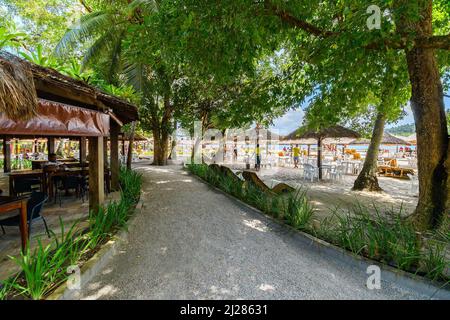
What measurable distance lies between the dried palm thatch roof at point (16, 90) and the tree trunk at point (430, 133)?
6650 mm

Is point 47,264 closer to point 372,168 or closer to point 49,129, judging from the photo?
point 49,129

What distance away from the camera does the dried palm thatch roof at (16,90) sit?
2.61 m

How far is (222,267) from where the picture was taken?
355cm

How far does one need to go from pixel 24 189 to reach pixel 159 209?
3.68m

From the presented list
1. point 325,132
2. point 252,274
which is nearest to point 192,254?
point 252,274

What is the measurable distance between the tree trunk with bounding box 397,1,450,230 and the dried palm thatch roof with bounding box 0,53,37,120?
21.8 ft

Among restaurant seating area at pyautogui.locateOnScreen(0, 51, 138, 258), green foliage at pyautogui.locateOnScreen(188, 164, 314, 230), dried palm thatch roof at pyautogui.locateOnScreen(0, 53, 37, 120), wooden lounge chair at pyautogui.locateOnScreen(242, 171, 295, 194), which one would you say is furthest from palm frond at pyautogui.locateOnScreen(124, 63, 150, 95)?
dried palm thatch roof at pyautogui.locateOnScreen(0, 53, 37, 120)

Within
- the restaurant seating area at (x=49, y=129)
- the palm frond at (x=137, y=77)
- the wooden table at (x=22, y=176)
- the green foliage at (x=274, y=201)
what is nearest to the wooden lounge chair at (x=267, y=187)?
the green foliage at (x=274, y=201)

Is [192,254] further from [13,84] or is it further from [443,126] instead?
[443,126]

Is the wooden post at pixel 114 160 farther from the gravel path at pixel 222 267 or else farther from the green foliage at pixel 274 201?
the green foliage at pixel 274 201

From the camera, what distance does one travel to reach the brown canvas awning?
9.23ft

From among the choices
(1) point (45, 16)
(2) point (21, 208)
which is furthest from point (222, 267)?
(1) point (45, 16)

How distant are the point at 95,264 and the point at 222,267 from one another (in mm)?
1803

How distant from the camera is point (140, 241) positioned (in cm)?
447
